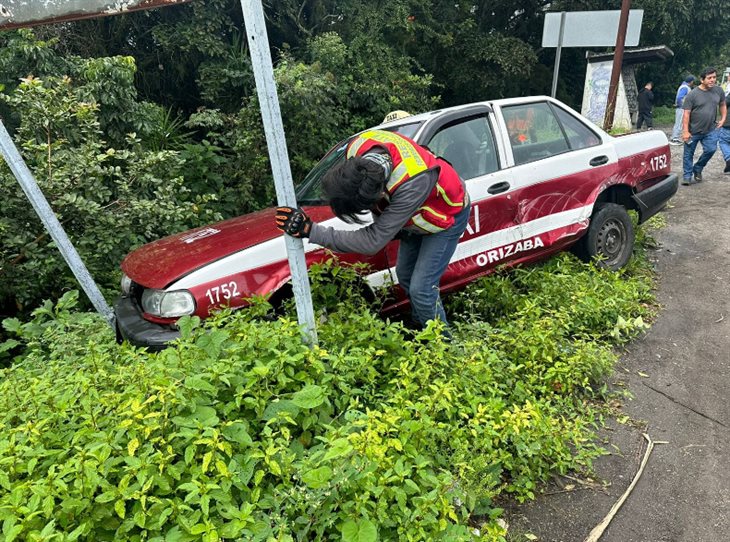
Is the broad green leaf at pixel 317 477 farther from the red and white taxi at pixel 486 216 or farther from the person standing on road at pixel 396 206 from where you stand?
the red and white taxi at pixel 486 216

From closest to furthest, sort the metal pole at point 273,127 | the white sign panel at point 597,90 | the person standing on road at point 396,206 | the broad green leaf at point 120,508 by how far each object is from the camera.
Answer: the broad green leaf at point 120,508, the metal pole at point 273,127, the person standing on road at point 396,206, the white sign panel at point 597,90

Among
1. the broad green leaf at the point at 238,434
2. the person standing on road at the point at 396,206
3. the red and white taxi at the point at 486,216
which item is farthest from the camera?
the red and white taxi at the point at 486,216

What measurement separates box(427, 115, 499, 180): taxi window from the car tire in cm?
133

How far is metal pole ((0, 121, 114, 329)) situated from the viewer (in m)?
3.22

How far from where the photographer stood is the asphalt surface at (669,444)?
2.33 metres

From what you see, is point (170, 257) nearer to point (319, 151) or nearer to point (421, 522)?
point (421, 522)

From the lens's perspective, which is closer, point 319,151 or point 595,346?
point 595,346

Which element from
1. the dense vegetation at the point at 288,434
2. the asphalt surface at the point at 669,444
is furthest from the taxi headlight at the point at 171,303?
the asphalt surface at the point at 669,444

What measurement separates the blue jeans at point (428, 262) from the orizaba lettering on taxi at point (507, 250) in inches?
29.2

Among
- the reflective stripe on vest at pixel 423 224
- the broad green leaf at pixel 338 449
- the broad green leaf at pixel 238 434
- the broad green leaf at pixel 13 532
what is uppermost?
the reflective stripe on vest at pixel 423 224

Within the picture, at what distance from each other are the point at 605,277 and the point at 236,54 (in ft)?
21.1

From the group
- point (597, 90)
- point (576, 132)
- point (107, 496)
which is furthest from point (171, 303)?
point (597, 90)

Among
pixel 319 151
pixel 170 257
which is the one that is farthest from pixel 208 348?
pixel 319 151

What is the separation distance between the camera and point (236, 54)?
7.97 meters
